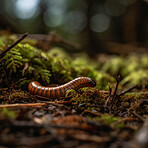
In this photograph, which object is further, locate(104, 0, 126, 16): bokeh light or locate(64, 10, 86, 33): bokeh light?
locate(64, 10, 86, 33): bokeh light

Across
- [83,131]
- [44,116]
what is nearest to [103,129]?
[83,131]

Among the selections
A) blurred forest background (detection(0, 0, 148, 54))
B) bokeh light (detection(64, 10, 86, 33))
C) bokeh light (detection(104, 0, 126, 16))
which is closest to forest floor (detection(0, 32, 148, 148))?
blurred forest background (detection(0, 0, 148, 54))

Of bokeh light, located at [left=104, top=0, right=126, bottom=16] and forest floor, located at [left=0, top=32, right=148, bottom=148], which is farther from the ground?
bokeh light, located at [left=104, top=0, right=126, bottom=16]

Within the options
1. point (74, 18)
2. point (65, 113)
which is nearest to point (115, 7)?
point (74, 18)

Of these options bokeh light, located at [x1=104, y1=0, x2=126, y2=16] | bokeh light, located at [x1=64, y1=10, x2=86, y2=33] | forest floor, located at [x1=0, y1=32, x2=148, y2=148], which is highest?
bokeh light, located at [x1=104, y1=0, x2=126, y2=16]

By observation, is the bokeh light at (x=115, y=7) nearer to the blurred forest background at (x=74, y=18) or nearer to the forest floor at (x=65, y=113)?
the blurred forest background at (x=74, y=18)

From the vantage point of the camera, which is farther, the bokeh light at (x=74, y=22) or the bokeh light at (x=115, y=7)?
the bokeh light at (x=74, y=22)

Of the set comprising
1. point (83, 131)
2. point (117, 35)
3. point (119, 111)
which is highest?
point (117, 35)

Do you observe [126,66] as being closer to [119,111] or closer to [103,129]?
[119,111]

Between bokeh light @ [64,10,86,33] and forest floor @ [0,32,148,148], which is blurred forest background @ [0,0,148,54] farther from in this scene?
forest floor @ [0,32,148,148]

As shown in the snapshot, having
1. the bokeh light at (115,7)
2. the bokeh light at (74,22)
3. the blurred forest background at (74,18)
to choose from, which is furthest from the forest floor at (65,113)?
the bokeh light at (74,22)

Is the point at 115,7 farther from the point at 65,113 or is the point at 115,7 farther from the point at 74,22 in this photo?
the point at 65,113
